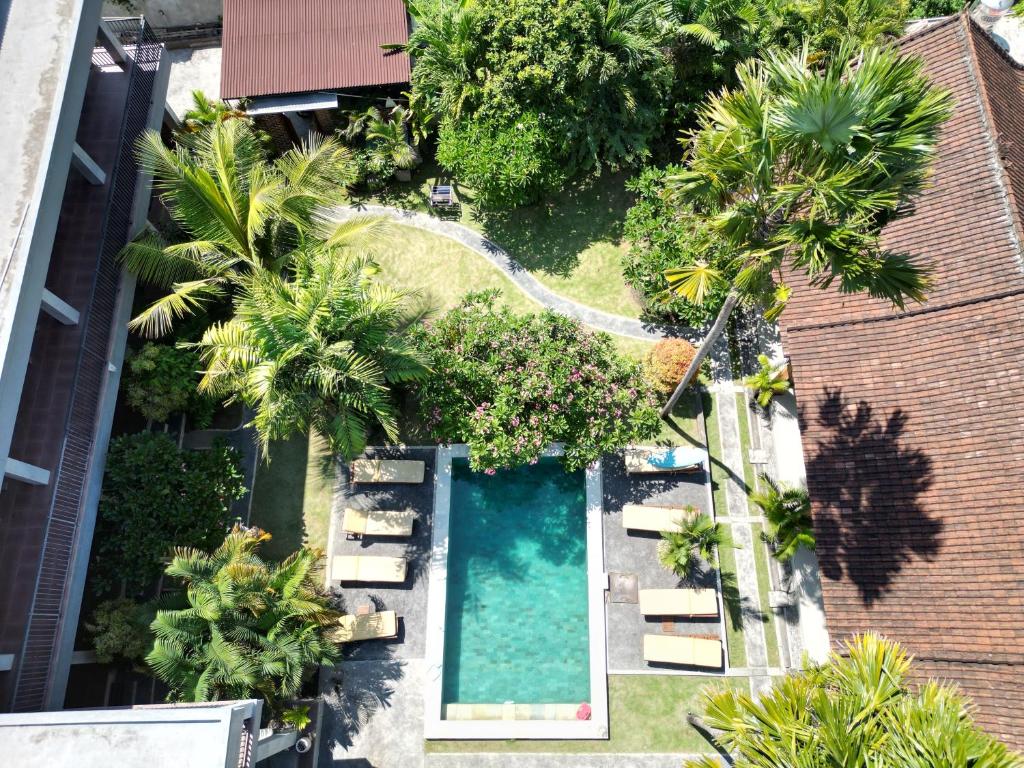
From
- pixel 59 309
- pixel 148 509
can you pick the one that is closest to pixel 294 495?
pixel 148 509

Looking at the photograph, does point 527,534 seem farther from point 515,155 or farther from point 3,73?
point 3,73

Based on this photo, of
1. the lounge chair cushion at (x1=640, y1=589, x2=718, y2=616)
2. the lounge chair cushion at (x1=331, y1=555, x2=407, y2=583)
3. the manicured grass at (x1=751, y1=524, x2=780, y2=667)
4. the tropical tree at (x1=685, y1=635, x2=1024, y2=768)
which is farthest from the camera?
the lounge chair cushion at (x1=331, y1=555, x2=407, y2=583)

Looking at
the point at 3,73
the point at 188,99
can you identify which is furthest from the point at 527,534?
the point at 188,99

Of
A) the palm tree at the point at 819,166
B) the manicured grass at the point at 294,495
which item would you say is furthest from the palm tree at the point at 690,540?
the manicured grass at the point at 294,495

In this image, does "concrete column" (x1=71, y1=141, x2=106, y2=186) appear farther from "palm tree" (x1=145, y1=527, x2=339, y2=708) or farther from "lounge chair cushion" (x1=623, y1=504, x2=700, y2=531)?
"lounge chair cushion" (x1=623, y1=504, x2=700, y2=531)

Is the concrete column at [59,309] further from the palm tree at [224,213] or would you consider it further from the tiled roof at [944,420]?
the tiled roof at [944,420]

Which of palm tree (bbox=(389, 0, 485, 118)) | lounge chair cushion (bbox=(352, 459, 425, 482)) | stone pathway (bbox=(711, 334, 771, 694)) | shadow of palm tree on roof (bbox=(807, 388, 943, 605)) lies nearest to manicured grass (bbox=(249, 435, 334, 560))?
lounge chair cushion (bbox=(352, 459, 425, 482))

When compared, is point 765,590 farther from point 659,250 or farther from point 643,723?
point 659,250
